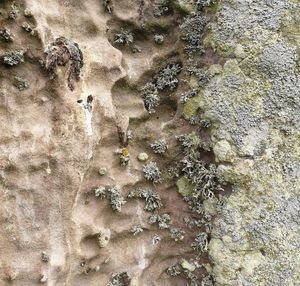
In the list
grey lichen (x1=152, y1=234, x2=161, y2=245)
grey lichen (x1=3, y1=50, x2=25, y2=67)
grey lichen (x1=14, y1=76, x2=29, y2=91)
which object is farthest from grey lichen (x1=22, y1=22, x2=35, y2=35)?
grey lichen (x1=152, y1=234, x2=161, y2=245)

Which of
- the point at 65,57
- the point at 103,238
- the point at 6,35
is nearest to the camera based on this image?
the point at 6,35

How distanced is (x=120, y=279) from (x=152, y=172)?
630 mm

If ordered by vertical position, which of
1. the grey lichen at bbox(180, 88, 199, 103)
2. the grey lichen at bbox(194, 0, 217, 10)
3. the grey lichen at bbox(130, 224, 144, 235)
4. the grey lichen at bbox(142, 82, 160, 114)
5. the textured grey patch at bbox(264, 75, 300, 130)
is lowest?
the grey lichen at bbox(130, 224, 144, 235)

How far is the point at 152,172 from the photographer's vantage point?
2.74 metres

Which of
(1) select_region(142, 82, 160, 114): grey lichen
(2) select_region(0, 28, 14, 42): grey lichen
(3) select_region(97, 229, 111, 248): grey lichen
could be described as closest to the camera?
(2) select_region(0, 28, 14, 42): grey lichen

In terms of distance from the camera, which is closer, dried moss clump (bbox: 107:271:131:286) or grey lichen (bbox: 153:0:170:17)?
dried moss clump (bbox: 107:271:131:286)

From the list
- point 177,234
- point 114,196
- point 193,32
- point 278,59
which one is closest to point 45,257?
point 114,196

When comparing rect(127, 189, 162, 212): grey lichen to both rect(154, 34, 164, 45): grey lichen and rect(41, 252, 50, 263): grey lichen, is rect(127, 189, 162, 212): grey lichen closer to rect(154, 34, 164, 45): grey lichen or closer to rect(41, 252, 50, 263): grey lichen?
rect(41, 252, 50, 263): grey lichen

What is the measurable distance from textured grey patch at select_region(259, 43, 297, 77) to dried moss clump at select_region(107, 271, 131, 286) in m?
1.39

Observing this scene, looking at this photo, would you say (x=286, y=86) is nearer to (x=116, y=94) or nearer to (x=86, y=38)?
(x=116, y=94)

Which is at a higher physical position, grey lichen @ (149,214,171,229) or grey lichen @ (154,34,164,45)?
grey lichen @ (154,34,164,45)

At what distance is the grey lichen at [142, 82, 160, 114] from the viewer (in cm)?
279

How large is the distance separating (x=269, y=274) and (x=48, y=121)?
4.74 feet

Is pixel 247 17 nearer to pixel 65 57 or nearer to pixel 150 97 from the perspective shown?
pixel 150 97
